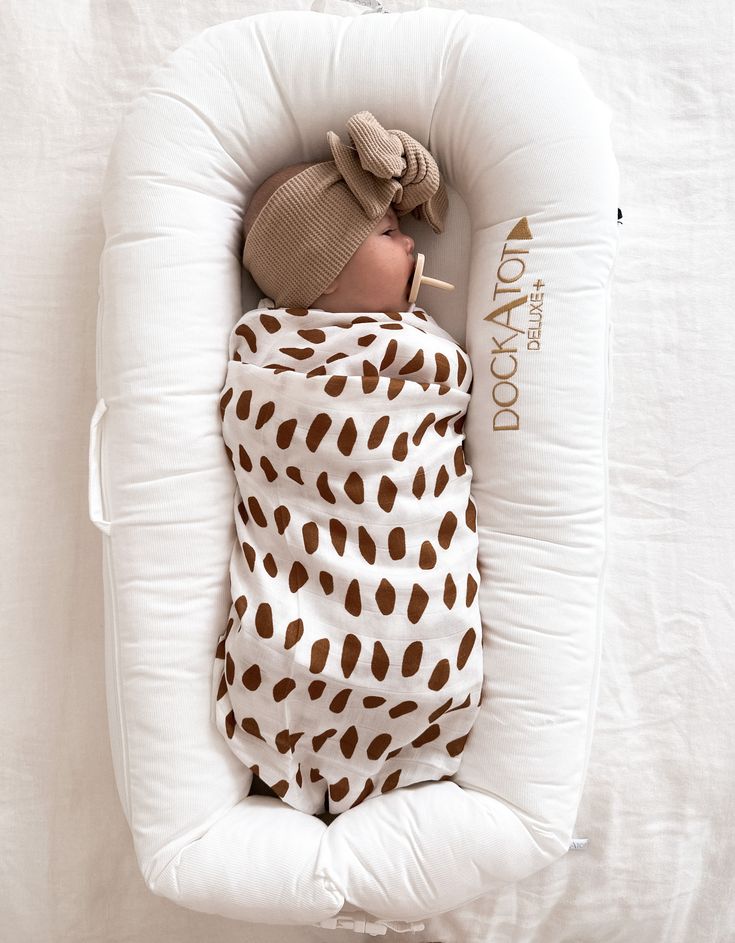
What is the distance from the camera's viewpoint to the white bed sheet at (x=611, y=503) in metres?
1.14

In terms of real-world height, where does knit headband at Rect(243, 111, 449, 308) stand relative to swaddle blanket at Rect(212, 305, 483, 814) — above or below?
above

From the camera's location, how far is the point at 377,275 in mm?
1070

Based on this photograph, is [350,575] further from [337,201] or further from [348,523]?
[337,201]

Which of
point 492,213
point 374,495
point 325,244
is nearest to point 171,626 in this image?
point 374,495

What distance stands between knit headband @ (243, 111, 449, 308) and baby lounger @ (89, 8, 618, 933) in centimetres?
9

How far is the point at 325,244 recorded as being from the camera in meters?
1.04

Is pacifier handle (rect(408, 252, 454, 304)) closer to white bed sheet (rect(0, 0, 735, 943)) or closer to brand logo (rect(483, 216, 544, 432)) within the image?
brand logo (rect(483, 216, 544, 432))

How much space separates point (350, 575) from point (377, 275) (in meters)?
0.40

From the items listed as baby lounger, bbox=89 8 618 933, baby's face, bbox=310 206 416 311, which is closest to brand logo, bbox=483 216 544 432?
baby lounger, bbox=89 8 618 933

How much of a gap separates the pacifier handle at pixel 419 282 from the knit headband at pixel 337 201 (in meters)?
0.08

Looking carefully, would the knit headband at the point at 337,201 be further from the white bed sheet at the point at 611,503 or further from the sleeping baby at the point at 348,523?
the white bed sheet at the point at 611,503

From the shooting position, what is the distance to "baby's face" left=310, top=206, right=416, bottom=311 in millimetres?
1062

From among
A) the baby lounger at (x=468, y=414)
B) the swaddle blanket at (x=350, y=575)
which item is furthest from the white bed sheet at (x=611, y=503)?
the swaddle blanket at (x=350, y=575)

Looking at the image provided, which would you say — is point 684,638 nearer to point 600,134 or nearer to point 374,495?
point 374,495
